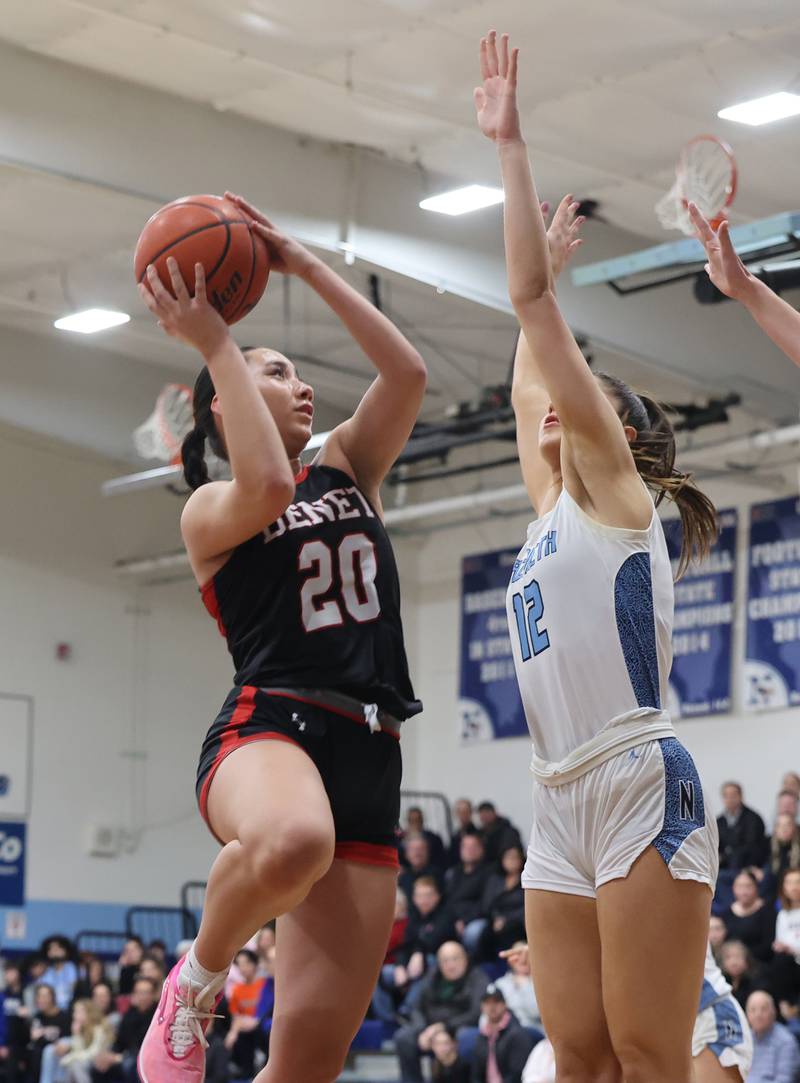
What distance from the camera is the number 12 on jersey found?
3.86m

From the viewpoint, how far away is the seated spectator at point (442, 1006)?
1322 centimetres

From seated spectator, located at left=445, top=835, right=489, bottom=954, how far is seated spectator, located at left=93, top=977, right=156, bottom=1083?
8.87 feet

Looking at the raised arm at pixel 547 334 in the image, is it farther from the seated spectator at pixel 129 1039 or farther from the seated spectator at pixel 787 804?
the seated spectator at pixel 129 1039

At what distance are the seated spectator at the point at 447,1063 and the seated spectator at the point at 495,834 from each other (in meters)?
3.42

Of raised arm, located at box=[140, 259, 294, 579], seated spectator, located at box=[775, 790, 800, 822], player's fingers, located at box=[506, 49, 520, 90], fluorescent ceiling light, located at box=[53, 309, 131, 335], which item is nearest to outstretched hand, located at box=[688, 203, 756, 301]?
player's fingers, located at box=[506, 49, 520, 90]

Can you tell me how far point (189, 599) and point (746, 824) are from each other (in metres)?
7.79

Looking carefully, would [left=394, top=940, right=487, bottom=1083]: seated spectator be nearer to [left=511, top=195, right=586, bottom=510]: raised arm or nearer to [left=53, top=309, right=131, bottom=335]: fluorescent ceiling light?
[left=53, top=309, right=131, bottom=335]: fluorescent ceiling light

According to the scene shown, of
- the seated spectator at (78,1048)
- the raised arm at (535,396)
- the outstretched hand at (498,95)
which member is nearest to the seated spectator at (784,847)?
the seated spectator at (78,1048)

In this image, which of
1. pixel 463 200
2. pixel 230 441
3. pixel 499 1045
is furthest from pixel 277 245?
pixel 499 1045

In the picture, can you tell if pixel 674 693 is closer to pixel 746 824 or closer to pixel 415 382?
pixel 746 824

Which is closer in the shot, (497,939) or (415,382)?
(415,382)

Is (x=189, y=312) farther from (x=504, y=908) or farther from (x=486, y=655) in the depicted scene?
(x=486, y=655)

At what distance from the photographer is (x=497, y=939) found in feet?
47.7

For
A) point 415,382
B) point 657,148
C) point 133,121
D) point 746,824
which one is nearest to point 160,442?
point 133,121
